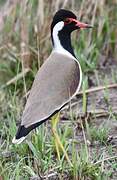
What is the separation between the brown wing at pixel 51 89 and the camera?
4492 mm

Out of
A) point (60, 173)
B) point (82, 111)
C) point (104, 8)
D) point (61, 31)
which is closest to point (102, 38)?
point (104, 8)

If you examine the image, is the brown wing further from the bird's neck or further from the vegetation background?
the vegetation background

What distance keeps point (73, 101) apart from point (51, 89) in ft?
4.98

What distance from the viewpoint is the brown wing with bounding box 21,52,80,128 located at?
4.49 m

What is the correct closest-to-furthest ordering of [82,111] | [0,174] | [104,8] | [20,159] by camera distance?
1. [0,174]
2. [20,159]
3. [82,111]
4. [104,8]

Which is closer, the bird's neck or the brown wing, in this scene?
the brown wing

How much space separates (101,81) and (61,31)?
1.62 meters

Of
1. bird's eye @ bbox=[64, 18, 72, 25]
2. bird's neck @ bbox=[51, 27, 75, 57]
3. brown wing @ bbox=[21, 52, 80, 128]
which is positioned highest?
bird's eye @ bbox=[64, 18, 72, 25]

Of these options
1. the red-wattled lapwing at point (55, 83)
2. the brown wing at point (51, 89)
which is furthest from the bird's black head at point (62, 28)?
the brown wing at point (51, 89)

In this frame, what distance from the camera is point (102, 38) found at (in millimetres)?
7090

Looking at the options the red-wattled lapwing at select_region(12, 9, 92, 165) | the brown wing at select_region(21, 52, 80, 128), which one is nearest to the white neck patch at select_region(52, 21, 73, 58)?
the red-wattled lapwing at select_region(12, 9, 92, 165)

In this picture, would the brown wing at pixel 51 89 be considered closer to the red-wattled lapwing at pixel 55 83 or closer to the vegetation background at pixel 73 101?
the red-wattled lapwing at pixel 55 83

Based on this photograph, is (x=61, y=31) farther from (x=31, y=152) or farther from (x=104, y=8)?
(x=104, y=8)

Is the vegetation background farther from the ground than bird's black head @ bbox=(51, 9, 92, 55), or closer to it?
closer to it
